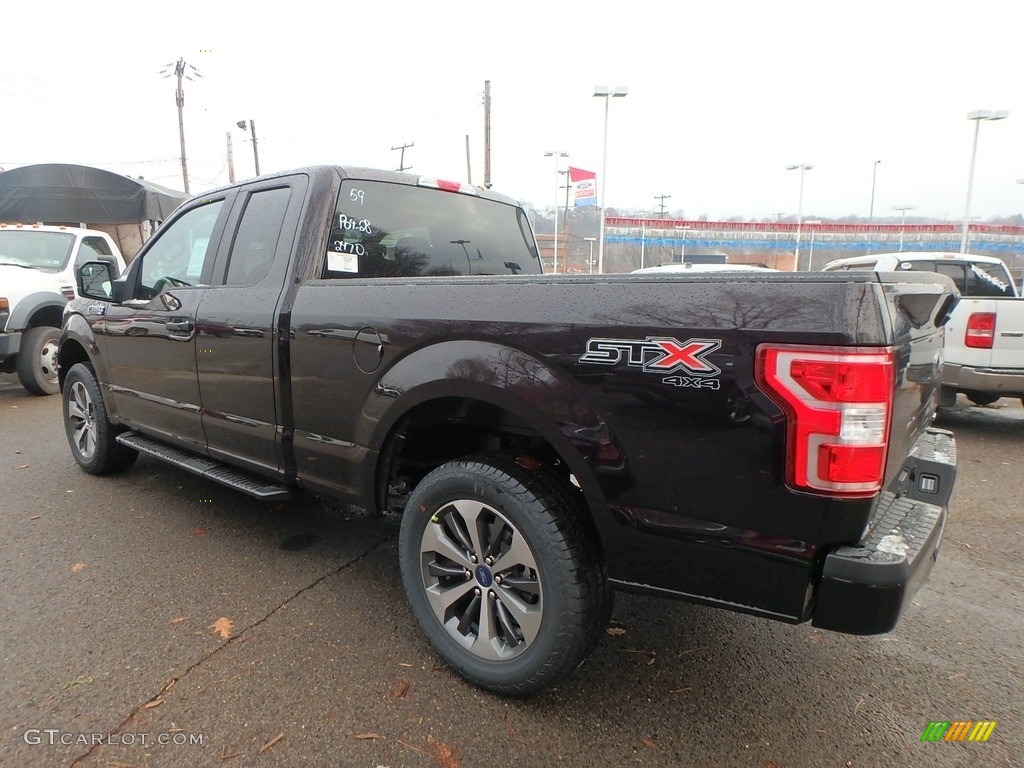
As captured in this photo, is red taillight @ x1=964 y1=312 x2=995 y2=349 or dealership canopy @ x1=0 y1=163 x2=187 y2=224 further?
dealership canopy @ x1=0 y1=163 x2=187 y2=224

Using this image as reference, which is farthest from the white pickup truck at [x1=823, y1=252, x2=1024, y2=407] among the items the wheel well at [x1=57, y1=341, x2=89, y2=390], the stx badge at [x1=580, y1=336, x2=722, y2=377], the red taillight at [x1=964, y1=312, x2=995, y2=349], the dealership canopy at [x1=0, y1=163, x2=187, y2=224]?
the dealership canopy at [x1=0, y1=163, x2=187, y2=224]

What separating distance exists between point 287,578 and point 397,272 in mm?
1613

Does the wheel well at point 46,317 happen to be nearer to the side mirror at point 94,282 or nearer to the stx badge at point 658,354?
the side mirror at point 94,282

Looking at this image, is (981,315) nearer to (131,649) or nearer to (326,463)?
(326,463)

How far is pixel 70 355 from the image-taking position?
4871 millimetres

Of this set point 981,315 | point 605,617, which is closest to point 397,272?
point 605,617

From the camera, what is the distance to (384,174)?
324cm

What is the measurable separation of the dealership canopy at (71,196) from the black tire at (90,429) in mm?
11601

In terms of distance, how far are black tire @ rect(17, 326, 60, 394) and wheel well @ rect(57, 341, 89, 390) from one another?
3034 mm

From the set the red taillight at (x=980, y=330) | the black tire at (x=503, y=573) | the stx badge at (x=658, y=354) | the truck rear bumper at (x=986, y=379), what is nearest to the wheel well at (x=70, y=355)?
the black tire at (x=503, y=573)

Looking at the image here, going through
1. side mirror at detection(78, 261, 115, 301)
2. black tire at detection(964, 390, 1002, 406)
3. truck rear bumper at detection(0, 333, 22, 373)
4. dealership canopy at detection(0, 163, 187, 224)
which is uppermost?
dealership canopy at detection(0, 163, 187, 224)

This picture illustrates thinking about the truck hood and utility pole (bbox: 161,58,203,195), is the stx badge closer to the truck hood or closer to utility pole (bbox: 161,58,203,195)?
the truck hood

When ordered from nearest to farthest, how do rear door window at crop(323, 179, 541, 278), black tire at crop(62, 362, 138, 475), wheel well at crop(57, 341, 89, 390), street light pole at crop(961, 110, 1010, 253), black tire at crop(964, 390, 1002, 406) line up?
rear door window at crop(323, 179, 541, 278)
black tire at crop(62, 362, 138, 475)
wheel well at crop(57, 341, 89, 390)
black tire at crop(964, 390, 1002, 406)
street light pole at crop(961, 110, 1010, 253)

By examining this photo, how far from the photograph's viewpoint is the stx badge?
1.73 m
